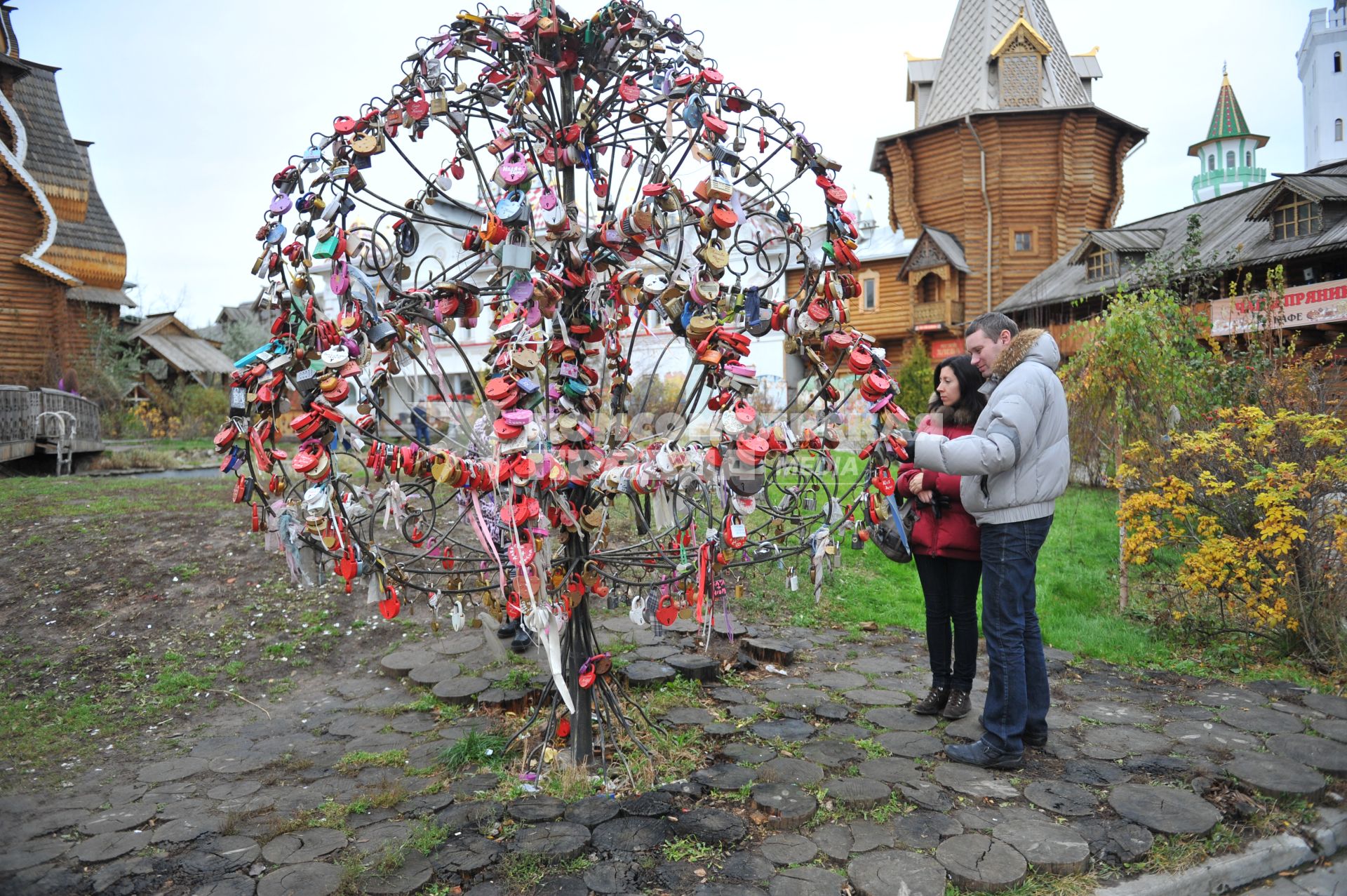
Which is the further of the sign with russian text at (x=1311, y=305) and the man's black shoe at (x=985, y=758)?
the sign with russian text at (x=1311, y=305)

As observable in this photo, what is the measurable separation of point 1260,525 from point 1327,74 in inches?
2254

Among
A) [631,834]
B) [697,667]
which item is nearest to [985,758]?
[631,834]

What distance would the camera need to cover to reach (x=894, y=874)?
8.43ft

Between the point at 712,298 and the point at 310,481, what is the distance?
4.88 ft

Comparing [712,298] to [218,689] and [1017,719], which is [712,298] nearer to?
[1017,719]

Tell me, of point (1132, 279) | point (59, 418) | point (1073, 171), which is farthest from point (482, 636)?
point (1073, 171)

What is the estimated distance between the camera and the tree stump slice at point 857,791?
9.95 ft

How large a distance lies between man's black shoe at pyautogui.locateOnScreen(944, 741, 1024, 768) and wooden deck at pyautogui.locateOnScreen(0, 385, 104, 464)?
1262 cm

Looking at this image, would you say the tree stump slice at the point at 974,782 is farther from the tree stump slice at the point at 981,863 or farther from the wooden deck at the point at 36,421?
the wooden deck at the point at 36,421

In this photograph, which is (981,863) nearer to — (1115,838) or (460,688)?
(1115,838)

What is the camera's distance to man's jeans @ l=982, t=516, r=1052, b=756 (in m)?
3.36

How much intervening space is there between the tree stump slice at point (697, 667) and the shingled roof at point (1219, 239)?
1058cm

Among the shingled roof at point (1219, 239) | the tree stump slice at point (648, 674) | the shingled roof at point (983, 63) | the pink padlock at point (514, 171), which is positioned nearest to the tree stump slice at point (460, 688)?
the tree stump slice at point (648, 674)

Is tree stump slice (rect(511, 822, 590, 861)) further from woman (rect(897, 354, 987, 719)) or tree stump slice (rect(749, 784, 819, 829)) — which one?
woman (rect(897, 354, 987, 719))
